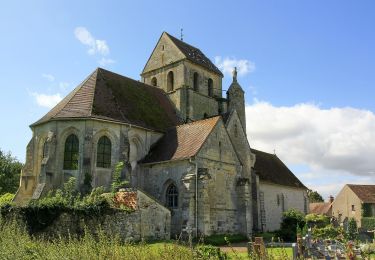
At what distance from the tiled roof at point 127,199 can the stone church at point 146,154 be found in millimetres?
3312

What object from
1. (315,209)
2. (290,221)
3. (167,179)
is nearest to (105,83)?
(167,179)

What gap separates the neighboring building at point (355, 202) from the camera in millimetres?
50812

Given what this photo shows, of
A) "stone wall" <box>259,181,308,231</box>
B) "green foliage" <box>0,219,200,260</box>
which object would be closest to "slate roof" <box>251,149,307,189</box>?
"stone wall" <box>259,181,308,231</box>

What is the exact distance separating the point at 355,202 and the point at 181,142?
3502 centimetres

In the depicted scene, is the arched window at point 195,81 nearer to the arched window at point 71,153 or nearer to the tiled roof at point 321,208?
the arched window at point 71,153

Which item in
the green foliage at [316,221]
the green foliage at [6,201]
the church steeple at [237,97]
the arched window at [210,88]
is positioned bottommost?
the green foliage at [316,221]

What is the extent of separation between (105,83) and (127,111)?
296 cm

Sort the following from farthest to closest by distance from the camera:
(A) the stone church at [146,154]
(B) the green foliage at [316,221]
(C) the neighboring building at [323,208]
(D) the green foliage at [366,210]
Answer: (C) the neighboring building at [323,208], (D) the green foliage at [366,210], (B) the green foliage at [316,221], (A) the stone church at [146,154]

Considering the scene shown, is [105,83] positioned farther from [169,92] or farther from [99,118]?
[169,92]

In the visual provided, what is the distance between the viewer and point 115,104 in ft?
90.7

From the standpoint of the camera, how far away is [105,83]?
29.0 meters

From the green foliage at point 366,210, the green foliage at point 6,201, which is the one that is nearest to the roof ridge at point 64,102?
the green foliage at point 6,201

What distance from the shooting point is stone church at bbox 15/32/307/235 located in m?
24.2

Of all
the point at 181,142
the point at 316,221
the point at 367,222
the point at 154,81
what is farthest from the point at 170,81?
the point at 367,222
